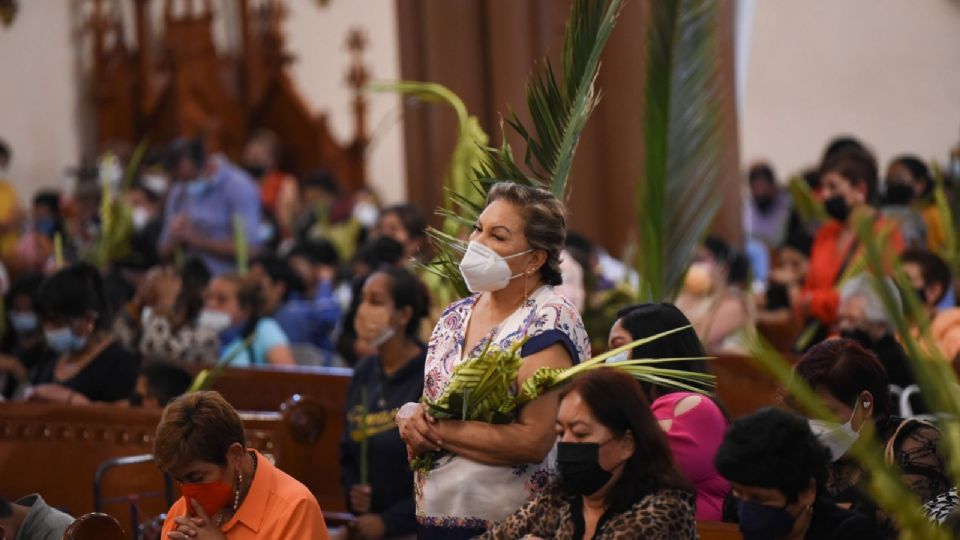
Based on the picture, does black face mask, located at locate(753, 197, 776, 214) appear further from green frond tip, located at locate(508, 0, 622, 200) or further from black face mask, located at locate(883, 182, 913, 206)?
green frond tip, located at locate(508, 0, 622, 200)

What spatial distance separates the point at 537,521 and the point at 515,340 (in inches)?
23.2

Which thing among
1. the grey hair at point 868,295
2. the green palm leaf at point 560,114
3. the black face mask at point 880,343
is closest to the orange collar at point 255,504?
the green palm leaf at point 560,114

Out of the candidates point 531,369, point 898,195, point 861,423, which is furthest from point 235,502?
point 898,195

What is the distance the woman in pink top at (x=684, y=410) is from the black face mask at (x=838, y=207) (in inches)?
105

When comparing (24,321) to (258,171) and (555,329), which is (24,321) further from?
(258,171)

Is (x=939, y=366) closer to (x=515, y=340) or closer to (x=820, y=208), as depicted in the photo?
(x=515, y=340)

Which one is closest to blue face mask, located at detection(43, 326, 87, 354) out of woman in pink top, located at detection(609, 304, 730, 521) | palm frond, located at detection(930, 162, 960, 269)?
woman in pink top, located at detection(609, 304, 730, 521)

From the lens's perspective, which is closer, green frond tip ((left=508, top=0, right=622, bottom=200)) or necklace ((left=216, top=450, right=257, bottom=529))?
necklace ((left=216, top=450, right=257, bottom=529))

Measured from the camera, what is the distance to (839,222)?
24.8 ft

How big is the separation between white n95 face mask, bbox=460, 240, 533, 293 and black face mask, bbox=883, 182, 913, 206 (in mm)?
4853

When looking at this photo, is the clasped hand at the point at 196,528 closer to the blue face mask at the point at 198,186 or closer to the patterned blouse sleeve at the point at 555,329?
the patterned blouse sleeve at the point at 555,329

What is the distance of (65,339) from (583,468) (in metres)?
3.58

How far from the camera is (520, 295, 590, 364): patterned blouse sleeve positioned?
451cm

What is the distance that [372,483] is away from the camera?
6020 millimetres
